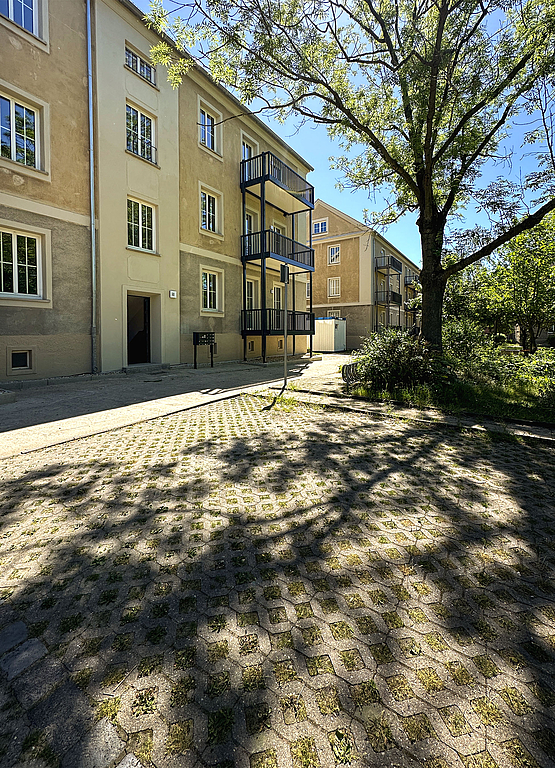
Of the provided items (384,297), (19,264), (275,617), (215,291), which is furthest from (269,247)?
(384,297)

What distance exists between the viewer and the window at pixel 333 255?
30188 mm

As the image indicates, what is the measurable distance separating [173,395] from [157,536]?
535 centimetres

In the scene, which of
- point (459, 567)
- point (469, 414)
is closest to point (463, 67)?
point (469, 414)

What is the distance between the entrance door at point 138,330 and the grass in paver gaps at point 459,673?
12778mm

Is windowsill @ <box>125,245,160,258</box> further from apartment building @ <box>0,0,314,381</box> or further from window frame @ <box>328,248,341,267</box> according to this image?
window frame @ <box>328,248,341,267</box>

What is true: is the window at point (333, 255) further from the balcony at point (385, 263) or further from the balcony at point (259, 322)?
the balcony at point (259, 322)

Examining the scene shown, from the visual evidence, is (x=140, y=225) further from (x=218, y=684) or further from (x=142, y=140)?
(x=218, y=684)

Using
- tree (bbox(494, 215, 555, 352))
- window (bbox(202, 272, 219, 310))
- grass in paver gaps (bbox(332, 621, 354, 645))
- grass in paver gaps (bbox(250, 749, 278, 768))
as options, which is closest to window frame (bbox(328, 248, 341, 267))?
tree (bbox(494, 215, 555, 352))

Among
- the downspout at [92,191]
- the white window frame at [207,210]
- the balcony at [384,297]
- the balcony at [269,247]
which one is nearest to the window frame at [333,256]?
the balcony at [384,297]

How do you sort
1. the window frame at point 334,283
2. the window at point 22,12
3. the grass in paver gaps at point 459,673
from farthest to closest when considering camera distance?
1. the window frame at point 334,283
2. the window at point 22,12
3. the grass in paver gaps at point 459,673

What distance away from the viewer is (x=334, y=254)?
99.7 feet

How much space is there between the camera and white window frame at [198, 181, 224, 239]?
1448cm

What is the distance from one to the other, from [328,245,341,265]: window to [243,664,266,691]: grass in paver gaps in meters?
31.1

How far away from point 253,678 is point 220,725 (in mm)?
203
